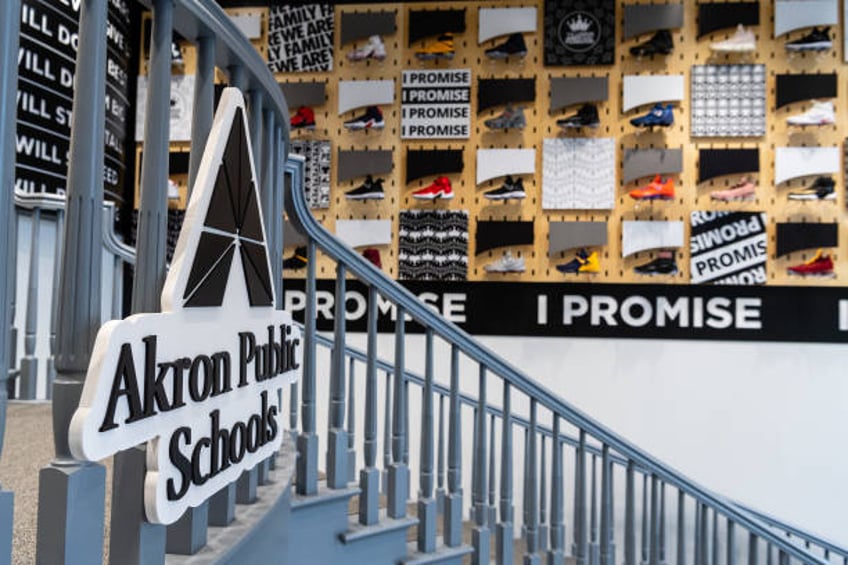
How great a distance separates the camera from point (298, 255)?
5258 millimetres

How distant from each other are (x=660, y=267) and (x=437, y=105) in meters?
2.20

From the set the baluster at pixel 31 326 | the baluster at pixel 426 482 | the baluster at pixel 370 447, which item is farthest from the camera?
the baluster at pixel 31 326

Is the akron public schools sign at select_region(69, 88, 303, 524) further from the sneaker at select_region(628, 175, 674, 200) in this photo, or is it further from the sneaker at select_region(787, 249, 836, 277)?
→ the sneaker at select_region(787, 249, 836, 277)

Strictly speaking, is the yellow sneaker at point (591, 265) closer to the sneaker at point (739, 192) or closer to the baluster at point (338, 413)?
the sneaker at point (739, 192)

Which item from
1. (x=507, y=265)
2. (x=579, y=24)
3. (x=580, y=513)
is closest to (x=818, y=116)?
(x=579, y=24)

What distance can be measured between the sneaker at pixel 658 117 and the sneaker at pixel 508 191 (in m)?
1.03

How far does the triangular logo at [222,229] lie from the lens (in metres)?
0.91

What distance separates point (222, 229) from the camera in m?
1.03

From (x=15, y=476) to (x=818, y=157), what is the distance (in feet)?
17.9

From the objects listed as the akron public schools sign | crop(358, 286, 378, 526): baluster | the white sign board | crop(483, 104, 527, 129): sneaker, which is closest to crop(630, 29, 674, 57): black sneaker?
crop(483, 104, 527, 129): sneaker

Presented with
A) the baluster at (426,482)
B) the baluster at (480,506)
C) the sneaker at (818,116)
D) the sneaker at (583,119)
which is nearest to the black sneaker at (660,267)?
the sneaker at (583,119)

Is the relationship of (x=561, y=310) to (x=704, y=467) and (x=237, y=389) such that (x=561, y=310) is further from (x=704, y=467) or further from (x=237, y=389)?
(x=237, y=389)

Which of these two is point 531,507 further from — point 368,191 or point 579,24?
point 579,24

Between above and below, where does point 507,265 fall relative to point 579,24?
below
